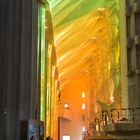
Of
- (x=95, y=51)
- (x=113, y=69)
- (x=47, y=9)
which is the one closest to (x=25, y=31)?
(x=47, y=9)

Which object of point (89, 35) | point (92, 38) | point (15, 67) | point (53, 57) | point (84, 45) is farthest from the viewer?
point (84, 45)

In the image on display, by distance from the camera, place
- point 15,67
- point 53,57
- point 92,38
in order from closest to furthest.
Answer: point 15,67 → point 53,57 → point 92,38

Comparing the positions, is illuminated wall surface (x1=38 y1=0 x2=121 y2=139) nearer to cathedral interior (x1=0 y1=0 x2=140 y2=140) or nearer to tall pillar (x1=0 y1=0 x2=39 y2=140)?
cathedral interior (x1=0 y1=0 x2=140 y2=140)

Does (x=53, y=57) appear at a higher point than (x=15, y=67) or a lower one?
higher

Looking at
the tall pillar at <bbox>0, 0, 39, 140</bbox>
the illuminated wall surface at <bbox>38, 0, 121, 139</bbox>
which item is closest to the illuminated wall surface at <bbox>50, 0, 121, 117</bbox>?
the illuminated wall surface at <bbox>38, 0, 121, 139</bbox>

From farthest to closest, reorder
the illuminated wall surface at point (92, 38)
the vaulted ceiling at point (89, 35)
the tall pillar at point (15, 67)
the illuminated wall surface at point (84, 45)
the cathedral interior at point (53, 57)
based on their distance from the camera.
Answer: the vaulted ceiling at point (89, 35) → the illuminated wall surface at point (92, 38) → the illuminated wall surface at point (84, 45) → the cathedral interior at point (53, 57) → the tall pillar at point (15, 67)

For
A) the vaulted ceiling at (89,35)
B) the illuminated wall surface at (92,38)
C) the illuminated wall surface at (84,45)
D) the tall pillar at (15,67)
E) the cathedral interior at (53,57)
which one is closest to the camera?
the tall pillar at (15,67)

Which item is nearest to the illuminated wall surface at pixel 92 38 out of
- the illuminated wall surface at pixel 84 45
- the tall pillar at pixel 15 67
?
the illuminated wall surface at pixel 84 45

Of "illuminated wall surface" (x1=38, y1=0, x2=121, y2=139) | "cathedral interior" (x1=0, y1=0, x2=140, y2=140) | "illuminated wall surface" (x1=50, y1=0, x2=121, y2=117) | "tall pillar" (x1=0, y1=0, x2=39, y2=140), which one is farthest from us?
"illuminated wall surface" (x1=50, y1=0, x2=121, y2=117)

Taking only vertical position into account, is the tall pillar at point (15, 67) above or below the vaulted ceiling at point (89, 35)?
below

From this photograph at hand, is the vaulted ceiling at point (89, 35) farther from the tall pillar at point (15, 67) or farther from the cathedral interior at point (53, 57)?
the tall pillar at point (15, 67)

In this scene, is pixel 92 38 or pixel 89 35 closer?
pixel 89 35

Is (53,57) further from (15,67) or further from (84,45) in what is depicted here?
(15,67)

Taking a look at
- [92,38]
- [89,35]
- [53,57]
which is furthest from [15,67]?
[92,38]
